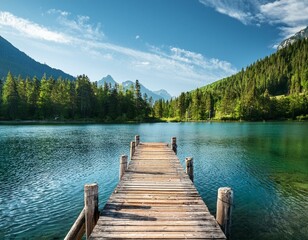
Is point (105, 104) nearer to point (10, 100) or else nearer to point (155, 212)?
point (10, 100)

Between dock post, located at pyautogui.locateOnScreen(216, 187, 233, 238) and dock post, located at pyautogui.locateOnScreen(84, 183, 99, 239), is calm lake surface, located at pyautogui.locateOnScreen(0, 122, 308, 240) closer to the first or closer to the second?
dock post, located at pyautogui.locateOnScreen(84, 183, 99, 239)

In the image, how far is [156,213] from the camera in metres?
8.69

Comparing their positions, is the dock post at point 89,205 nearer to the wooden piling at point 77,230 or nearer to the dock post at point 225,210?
the wooden piling at point 77,230

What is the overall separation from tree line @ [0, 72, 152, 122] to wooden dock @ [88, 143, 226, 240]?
115m

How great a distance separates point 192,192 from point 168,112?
16162cm

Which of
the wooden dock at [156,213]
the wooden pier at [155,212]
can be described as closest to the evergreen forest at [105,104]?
the wooden pier at [155,212]

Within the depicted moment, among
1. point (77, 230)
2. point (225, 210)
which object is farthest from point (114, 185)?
point (225, 210)

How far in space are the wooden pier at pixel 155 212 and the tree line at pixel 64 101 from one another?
115m

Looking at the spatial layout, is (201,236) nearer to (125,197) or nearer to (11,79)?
(125,197)

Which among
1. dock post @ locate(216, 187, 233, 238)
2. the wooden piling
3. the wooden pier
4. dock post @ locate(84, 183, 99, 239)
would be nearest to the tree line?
the wooden pier

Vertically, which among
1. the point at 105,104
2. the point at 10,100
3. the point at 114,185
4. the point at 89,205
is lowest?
the point at 114,185

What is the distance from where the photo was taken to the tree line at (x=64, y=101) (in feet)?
372

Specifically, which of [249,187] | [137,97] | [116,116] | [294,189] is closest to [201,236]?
[249,187]

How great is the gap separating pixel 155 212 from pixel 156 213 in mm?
94
